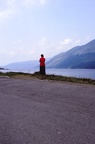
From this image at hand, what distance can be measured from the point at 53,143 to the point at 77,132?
813 millimetres

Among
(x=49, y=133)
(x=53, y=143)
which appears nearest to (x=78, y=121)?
(x=49, y=133)

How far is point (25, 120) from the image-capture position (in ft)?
20.4

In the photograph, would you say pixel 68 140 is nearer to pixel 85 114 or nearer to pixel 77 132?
pixel 77 132

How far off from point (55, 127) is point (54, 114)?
116cm

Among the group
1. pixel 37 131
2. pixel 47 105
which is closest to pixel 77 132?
pixel 37 131

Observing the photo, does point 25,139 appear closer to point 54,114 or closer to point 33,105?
point 54,114

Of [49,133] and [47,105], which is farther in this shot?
[47,105]

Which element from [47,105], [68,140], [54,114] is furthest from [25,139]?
[47,105]

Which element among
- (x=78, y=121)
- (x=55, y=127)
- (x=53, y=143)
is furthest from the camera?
(x=78, y=121)

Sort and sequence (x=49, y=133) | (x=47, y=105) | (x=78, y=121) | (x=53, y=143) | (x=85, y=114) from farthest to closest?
1. (x=47, y=105)
2. (x=85, y=114)
3. (x=78, y=121)
4. (x=49, y=133)
5. (x=53, y=143)

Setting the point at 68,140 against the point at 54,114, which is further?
the point at 54,114

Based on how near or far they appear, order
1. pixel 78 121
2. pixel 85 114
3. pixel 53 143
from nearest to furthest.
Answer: pixel 53 143, pixel 78 121, pixel 85 114

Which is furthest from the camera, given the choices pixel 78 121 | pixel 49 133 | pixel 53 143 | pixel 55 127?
pixel 78 121

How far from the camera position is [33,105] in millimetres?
8039
